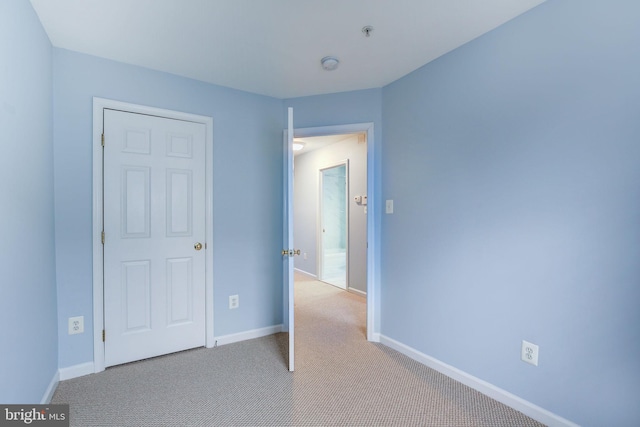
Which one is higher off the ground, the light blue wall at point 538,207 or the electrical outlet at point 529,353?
the light blue wall at point 538,207

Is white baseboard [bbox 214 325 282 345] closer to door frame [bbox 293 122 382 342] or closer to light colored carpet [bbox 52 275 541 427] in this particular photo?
light colored carpet [bbox 52 275 541 427]

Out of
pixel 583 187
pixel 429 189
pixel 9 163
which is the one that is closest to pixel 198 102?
pixel 9 163

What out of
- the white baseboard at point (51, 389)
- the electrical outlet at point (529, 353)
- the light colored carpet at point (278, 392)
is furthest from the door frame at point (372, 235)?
the white baseboard at point (51, 389)

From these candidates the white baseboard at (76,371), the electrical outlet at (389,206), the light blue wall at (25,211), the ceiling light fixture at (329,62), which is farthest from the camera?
the electrical outlet at (389,206)

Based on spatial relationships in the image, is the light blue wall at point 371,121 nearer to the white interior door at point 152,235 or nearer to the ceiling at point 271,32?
the ceiling at point 271,32

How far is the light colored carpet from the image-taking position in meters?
1.66

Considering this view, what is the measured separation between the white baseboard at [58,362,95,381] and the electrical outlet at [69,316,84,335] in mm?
246

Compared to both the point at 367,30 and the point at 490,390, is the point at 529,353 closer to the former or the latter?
the point at 490,390

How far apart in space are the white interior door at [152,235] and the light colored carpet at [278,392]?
24 centimetres

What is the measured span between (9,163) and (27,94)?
48 cm

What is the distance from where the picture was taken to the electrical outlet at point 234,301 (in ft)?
8.75

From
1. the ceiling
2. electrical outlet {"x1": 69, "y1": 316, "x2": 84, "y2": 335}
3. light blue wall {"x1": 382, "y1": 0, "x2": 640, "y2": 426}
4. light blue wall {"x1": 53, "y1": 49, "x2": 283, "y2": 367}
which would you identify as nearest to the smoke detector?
the ceiling

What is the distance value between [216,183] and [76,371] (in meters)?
1.70

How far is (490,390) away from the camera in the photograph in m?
1.84
